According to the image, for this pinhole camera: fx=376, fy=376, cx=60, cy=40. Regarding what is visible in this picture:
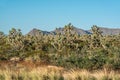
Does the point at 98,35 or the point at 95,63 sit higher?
the point at 98,35

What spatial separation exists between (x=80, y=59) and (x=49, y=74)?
629 inches

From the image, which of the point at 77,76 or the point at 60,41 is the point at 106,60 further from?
the point at 60,41

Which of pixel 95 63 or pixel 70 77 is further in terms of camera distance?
pixel 95 63

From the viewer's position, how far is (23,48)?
209ft

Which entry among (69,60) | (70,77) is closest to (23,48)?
(69,60)

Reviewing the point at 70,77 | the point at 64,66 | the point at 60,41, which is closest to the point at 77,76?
the point at 70,77

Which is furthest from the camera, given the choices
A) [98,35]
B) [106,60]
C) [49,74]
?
[98,35]

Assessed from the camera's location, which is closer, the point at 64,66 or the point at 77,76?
the point at 77,76

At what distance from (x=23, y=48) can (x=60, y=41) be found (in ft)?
20.9

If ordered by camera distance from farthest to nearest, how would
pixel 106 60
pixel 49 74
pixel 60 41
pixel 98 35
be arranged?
pixel 98 35, pixel 60 41, pixel 106 60, pixel 49 74

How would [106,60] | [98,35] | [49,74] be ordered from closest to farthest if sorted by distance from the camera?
1. [49,74]
2. [106,60]
3. [98,35]

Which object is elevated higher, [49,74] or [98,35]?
[98,35]

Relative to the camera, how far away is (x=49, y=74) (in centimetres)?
1620

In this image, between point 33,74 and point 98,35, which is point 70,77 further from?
point 98,35
